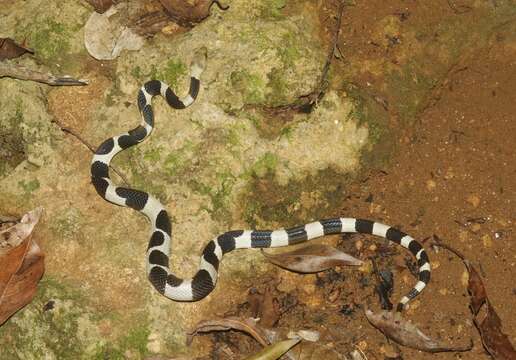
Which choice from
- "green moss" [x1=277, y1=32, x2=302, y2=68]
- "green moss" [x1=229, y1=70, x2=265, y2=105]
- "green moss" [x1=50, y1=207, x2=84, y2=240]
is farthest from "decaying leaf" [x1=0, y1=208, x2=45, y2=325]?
Result: "green moss" [x1=277, y1=32, x2=302, y2=68]

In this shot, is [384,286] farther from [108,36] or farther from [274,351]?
[108,36]

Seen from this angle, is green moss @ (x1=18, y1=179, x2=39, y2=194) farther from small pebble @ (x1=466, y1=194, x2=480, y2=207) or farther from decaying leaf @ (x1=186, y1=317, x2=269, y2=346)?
small pebble @ (x1=466, y1=194, x2=480, y2=207)

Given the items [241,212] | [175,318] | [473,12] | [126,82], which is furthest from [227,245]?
[473,12]

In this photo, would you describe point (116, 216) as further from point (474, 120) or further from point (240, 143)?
point (474, 120)

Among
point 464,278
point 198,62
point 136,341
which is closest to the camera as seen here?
point 136,341

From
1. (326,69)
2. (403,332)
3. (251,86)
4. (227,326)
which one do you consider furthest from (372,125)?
(227,326)

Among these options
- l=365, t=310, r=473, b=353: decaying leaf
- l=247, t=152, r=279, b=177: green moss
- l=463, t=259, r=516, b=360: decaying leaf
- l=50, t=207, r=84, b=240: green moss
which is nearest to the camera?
l=463, t=259, r=516, b=360: decaying leaf
